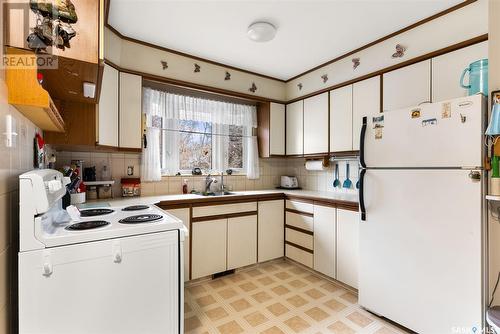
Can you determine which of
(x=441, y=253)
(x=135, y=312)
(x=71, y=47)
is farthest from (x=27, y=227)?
(x=441, y=253)

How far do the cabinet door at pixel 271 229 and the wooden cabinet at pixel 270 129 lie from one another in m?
0.77

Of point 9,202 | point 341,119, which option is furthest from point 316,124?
point 9,202

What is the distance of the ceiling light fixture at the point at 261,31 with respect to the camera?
6.81 ft

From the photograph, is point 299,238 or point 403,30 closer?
point 403,30

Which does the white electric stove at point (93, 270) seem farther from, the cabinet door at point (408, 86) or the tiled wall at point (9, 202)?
the cabinet door at point (408, 86)

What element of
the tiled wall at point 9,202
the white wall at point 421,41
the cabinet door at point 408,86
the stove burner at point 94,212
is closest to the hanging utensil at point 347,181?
the cabinet door at point 408,86

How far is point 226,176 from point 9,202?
232cm

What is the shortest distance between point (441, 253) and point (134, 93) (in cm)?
283

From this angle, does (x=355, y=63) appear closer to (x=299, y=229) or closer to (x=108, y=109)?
(x=299, y=229)

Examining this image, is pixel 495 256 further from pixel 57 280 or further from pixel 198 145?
pixel 198 145

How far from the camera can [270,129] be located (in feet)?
11.1

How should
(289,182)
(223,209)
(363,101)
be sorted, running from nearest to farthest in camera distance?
(363,101), (223,209), (289,182)

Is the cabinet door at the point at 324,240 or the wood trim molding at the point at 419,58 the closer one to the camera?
the wood trim molding at the point at 419,58

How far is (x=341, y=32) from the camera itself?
2.26 meters
